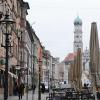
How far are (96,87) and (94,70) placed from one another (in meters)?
1.03

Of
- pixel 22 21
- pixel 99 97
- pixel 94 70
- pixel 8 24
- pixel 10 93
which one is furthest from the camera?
pixel 22 21

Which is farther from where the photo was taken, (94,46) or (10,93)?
(10,93)

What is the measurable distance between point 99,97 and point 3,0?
23591 millimetres

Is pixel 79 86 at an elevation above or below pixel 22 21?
below

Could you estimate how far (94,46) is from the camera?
27562mm

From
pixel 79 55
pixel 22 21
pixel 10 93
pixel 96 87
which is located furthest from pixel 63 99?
pixel 22 21

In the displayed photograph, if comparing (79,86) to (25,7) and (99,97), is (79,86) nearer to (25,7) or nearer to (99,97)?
(99,97)

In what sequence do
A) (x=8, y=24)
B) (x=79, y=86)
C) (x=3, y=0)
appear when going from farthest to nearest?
(x=3, y=0) → (x=79, y=86) → (x=8, y=24)

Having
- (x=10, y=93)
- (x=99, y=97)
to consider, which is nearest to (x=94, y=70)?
(x=99, y=97)

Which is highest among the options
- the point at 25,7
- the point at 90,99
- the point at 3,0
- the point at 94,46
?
the point at 25,7

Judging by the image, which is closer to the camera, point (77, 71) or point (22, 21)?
point (77, 71)

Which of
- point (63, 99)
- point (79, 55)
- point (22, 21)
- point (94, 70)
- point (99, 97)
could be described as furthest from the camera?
point (22, 21)

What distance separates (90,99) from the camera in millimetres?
34000

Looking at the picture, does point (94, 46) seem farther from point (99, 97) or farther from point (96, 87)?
point (99, 97)
